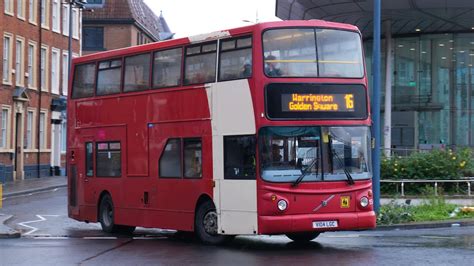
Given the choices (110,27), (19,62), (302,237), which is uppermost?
(110,27)

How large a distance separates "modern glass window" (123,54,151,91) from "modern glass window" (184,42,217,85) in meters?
1.50

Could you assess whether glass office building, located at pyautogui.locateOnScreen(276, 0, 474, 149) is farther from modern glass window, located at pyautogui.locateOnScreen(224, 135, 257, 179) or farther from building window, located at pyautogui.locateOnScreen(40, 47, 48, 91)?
modern glass window, located at pyautogui.locateOnScreen(224, 135, 257, 179)

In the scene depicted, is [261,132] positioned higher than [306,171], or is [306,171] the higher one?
[261,132]

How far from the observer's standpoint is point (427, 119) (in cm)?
5738

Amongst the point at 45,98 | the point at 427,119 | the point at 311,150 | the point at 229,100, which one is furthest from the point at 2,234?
the point at 427,119

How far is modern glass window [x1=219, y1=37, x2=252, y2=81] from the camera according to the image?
15172 mm

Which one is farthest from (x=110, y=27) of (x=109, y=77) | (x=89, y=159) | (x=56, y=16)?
(x=109, y=77)

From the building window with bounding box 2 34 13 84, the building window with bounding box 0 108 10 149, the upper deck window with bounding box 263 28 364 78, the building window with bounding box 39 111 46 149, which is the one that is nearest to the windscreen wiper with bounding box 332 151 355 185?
the upper deck window with bounding box 263 28 364 78

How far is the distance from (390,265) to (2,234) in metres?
9.54

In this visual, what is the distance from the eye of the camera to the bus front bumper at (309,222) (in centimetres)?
1465

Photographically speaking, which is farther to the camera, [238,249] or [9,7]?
[9,7]

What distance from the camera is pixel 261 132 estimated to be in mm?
14844

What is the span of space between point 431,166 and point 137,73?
619 inches

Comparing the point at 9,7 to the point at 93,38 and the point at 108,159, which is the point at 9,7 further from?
the point at 93,38
